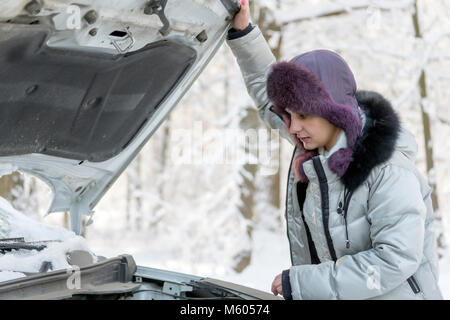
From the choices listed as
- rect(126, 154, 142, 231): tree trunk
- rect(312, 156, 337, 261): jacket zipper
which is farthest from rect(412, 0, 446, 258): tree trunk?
rect(312, 156, 337, 261): jacket zipper

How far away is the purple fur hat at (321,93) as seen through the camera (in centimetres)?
228

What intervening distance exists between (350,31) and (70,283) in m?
9.80

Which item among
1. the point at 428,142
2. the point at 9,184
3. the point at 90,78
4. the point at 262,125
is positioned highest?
the point at 90,78

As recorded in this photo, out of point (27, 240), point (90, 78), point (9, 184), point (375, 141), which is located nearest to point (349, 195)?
point (375, 141)

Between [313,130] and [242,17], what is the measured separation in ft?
2.42

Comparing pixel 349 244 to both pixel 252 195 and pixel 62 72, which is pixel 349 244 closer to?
pixel 62 72

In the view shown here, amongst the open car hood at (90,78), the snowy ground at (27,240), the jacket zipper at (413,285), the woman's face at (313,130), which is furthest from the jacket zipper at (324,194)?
the snowy ground at (27,240)

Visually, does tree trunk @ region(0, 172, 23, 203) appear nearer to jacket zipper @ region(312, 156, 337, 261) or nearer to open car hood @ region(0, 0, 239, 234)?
open car hood @ region(0, 0, 239, 234)

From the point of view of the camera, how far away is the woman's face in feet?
7.80

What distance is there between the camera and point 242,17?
2791 millimetres

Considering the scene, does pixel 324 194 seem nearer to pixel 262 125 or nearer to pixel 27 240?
pixel 27 240

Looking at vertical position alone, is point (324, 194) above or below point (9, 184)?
above

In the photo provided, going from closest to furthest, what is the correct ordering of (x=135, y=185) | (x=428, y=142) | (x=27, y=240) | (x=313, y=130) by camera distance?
(x=313, y=130) < (x=27, y=240) < (x=428, y=142) < (x=135, y=185)

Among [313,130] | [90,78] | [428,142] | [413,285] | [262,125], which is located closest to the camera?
[413,285]
